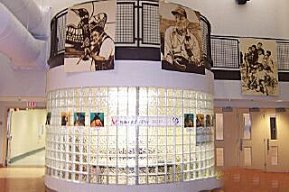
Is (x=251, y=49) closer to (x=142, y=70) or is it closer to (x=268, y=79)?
(x=268, y=79)

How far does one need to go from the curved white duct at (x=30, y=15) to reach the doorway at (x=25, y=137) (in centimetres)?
423

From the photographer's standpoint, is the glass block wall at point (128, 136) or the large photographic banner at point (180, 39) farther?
the large photographic banner at point (180, 39)

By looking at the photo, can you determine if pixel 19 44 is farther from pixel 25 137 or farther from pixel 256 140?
pixel 25 137

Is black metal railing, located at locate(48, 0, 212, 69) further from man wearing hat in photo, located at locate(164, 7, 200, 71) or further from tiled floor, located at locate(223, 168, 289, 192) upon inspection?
tiled floor, located at locate(223, 168, 289, 192)

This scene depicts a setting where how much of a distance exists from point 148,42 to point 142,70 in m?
0.66

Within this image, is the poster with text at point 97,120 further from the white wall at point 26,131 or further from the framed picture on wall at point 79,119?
the white wall at point 26,131

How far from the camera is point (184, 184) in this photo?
24.2 ft

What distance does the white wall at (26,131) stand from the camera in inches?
590

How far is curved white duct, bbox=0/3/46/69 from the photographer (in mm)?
6334

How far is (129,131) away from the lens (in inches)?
285

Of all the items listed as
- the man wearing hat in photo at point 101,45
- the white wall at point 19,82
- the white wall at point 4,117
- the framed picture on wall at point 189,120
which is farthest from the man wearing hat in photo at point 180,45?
the white wall at point 4,117

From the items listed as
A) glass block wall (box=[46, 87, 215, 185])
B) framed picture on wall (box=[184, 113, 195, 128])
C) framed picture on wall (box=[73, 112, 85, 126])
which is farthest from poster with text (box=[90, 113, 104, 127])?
framed picture on wall (box=[184, 113, 195, 128])

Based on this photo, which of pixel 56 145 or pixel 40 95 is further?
pixel 40 95

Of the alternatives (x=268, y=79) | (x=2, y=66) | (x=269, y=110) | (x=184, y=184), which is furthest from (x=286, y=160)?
(x=2, y=66)
